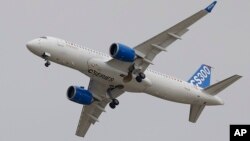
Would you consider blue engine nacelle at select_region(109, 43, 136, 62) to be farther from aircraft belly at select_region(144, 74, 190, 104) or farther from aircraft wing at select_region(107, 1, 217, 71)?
aircraft belly at select_region(144, 74, 190, 104)

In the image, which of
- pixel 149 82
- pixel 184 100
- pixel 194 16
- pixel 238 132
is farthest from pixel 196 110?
pixel 238 132

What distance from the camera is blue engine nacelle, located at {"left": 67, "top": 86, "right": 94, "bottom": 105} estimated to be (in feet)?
296

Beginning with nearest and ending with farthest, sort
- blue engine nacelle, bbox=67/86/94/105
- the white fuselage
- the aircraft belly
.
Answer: the white fuselage, the aircraft belly, blue engine nacelle, bbox=67/86/94/105

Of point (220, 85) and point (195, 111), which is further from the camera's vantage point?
point (195, 111)

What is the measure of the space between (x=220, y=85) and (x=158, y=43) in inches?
388

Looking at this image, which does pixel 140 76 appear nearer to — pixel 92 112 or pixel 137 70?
pixel 137 70

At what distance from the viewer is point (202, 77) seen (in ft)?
318

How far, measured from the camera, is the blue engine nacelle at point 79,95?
90312 millimetres

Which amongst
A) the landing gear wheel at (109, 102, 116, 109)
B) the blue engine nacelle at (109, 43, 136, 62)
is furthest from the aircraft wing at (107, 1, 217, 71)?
the landing gear wheel at (109, 102, 116, 109)

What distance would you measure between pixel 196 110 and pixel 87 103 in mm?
12725

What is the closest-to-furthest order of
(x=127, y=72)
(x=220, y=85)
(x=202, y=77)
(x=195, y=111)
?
(x=127, y=72), (x=220, y=85), (x=195, y=111), (x=202, y=77)

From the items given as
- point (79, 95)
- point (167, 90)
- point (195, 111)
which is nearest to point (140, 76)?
point (167, 90)

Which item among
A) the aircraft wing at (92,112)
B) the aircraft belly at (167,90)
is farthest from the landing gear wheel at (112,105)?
the aircraft belly at (167,90)

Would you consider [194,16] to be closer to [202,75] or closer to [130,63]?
[130,63]
